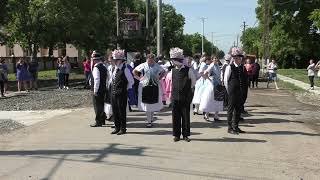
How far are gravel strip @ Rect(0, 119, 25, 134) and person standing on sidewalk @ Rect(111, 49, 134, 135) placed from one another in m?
2.78

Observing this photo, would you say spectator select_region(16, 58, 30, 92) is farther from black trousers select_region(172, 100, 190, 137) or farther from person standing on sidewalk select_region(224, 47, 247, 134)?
black trousers select_region(172, 100, 190, 137)

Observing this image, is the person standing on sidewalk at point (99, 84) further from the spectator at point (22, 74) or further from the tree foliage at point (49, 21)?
the tree foliage at point (49, 21)

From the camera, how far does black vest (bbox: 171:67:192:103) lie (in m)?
11.4

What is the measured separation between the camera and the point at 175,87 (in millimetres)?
11461

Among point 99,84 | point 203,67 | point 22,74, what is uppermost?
point 203,67

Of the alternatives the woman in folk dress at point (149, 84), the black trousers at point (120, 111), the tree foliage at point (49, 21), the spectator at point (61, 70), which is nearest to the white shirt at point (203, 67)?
the woman in folk dress at point (149, 84)

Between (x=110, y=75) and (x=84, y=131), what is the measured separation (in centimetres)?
141

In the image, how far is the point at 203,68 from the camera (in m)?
15.3

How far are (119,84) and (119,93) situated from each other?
20cm

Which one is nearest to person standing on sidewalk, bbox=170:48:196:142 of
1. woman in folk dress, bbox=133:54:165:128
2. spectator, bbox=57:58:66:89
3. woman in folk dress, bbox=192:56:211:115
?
woman in folk dress, bbox=133:54:165:128

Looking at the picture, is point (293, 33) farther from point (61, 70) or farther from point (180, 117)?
point (180, 117)

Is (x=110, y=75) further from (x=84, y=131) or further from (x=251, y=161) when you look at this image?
(x=251, y=161)

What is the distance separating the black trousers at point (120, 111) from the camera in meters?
12.6

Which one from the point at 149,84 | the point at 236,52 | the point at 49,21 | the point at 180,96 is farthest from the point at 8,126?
the point at 49,21
